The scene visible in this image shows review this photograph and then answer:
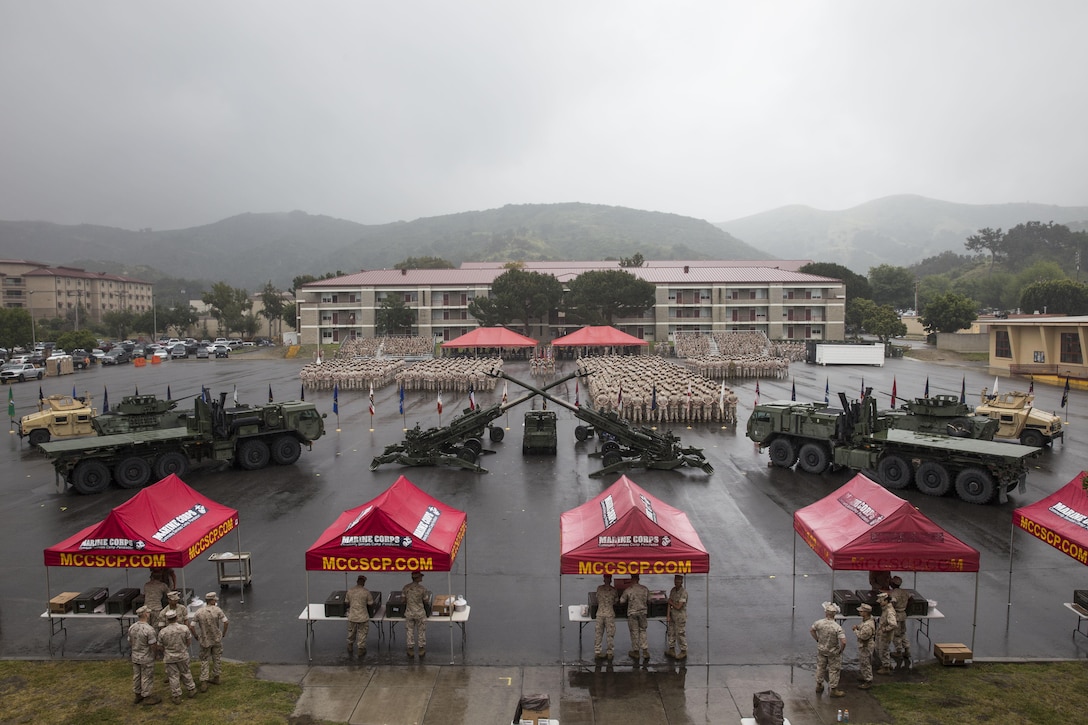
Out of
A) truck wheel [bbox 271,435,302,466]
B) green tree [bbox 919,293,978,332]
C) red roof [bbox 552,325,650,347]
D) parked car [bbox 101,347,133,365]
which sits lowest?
parked car [bbox 101,347,133,365]

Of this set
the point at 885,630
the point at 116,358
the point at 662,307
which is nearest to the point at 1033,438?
the point at 885,630

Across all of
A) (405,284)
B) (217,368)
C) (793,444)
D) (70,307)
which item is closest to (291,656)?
(793,444)

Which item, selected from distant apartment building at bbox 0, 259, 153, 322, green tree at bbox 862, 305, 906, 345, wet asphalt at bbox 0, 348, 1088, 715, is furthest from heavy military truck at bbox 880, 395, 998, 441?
distant apartment building at bbox 0, 259, 153, 322

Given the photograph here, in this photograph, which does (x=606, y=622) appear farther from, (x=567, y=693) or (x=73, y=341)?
(x=73, y=341)

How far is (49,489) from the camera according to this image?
18.2 meters

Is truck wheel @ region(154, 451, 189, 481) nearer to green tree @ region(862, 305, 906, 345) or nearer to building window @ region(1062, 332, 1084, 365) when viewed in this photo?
building window @ region(1062, 332, 1084, 365)

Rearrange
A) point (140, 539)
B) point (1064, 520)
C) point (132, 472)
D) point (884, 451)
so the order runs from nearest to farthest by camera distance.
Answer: point (140, 539)
point (1064, 520)
point (884, 451)
point (132, 472)

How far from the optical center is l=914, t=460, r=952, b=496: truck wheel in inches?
639

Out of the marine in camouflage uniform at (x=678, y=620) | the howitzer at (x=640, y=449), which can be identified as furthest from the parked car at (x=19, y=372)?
the marine in camouflage uniform at (x=678, y=620)

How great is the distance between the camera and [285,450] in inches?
802

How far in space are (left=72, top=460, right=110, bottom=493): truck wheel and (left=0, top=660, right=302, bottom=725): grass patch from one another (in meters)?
9.71

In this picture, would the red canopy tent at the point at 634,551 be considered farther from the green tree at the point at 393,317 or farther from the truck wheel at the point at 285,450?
the green tree at the point at 393,317

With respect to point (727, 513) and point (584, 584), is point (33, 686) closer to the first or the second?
point (584, 584)

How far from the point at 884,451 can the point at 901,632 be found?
9.52 meters
